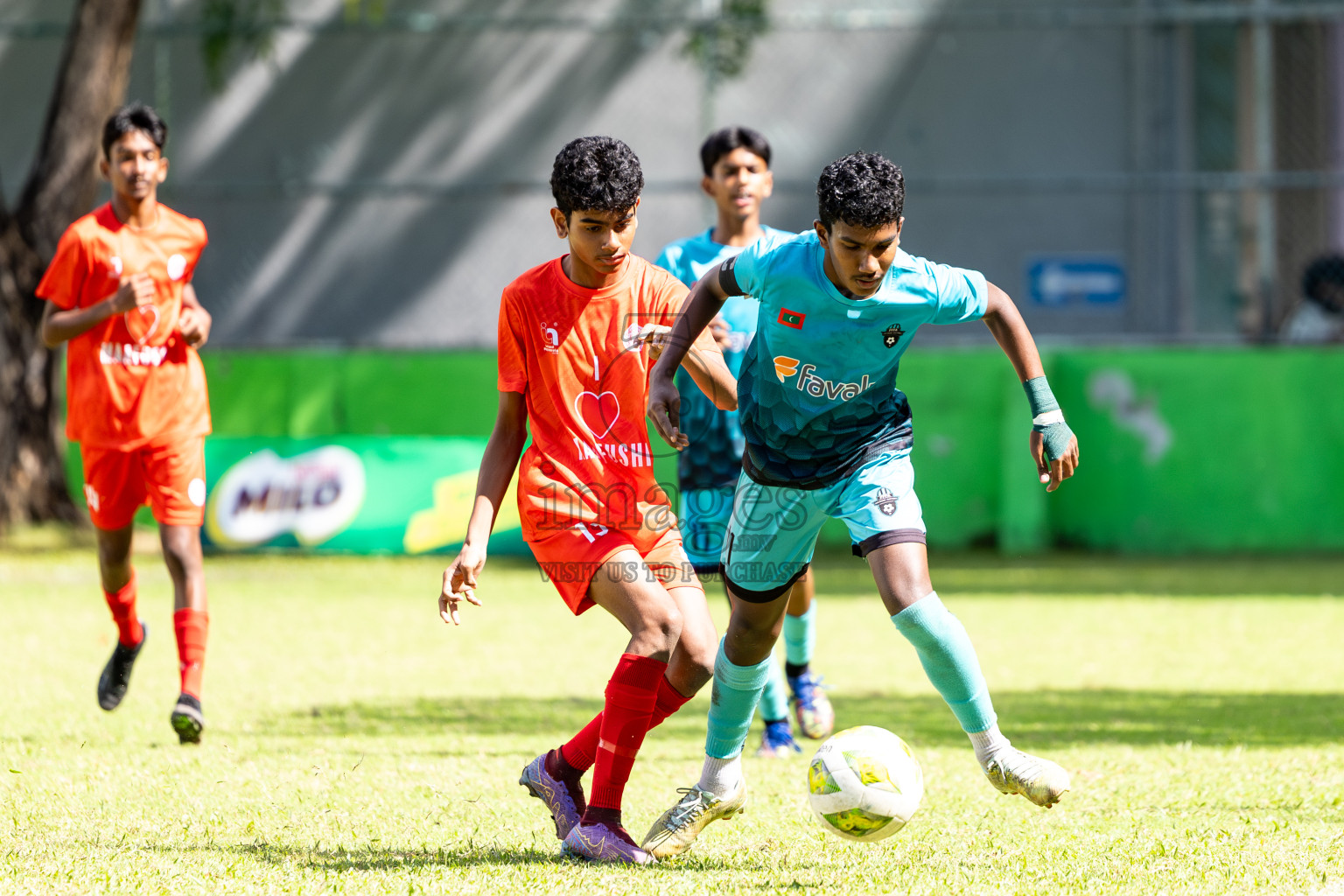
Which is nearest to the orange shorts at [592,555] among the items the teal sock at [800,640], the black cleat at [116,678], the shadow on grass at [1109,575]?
the teal sock at [800,640]

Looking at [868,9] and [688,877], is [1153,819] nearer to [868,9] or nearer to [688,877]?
[688,877]

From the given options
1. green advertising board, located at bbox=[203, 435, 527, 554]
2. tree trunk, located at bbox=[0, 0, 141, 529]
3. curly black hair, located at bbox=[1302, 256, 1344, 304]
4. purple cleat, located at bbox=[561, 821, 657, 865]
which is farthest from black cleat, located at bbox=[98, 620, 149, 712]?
curly black hair, located at bbox=[1302, 256, 1344, 304]

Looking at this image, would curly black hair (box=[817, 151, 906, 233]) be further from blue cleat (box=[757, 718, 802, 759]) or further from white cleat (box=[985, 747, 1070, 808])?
blue cleat (box=[757, 718, 802, 759])

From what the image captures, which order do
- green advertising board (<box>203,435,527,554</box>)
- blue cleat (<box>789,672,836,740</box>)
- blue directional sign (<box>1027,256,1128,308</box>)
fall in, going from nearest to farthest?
blue cleat (<box>789,672,836,740</box>) → green advertising board (<box>203,435,527,554</box>) → blue directional sign (<box>1027,256,1128,308</box>)

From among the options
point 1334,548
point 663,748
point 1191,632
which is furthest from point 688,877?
point 1334,548

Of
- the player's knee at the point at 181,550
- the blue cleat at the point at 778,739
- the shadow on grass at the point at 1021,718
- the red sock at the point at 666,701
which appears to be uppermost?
the player's knee at the point at 181,550

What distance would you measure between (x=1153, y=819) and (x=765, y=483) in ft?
4.97

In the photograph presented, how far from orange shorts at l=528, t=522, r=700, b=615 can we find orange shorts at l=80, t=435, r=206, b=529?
2.37 metres

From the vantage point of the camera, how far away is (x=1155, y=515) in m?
12.7

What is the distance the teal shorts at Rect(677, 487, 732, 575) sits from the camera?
5.98m

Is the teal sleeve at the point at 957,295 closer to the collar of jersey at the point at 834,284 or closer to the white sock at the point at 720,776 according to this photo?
the collar of jersey at the point at 834,284

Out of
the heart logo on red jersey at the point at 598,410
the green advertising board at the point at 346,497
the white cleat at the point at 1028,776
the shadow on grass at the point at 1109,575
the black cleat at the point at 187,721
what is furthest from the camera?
the green advertising board at the point at 346,497

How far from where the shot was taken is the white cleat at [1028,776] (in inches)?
161

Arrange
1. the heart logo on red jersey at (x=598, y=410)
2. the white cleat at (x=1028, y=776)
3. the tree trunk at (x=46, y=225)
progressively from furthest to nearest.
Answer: the tree trunk at (x=46, y=225) < the heart logo on red jersey at (x=598, y=410) < the white cleat at (x=1028, y=776)
